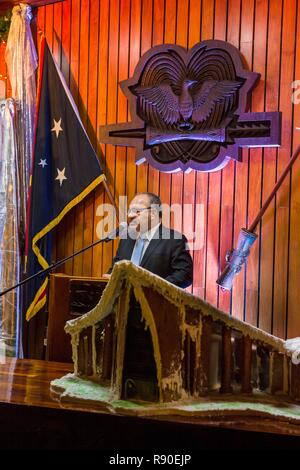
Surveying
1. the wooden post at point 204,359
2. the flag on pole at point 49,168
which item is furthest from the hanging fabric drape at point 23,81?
the wooden post at point 204,359

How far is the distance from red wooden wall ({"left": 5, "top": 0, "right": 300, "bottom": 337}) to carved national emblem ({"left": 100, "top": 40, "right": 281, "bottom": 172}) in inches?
4.0

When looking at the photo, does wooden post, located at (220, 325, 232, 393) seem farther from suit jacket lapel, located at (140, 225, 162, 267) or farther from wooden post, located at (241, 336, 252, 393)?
suit jacket lapel, located at (140, 225, 162, 267)

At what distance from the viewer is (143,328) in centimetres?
148

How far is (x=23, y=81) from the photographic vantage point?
436 centimetres

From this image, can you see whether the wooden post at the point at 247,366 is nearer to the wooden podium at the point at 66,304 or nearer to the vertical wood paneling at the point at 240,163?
the wooden podium at the point at 66,304

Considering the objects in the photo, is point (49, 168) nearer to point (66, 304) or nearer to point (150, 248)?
point (150, 248)

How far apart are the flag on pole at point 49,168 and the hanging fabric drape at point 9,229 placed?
16 centimetres

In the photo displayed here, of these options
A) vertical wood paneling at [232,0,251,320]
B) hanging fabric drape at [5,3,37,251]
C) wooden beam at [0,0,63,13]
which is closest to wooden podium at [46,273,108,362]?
vertical wood paneling at [232,0,251,320]

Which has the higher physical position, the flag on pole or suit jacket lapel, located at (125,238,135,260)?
the flag on pole

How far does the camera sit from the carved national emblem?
354 cm

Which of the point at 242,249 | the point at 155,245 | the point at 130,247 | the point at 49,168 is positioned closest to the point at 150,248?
the point at 155,245

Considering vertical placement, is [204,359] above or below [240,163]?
below

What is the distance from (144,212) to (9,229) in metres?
1.47

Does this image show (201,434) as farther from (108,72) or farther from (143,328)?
(108,72)
